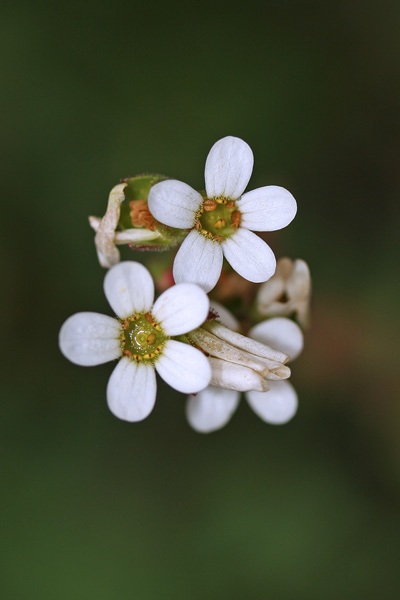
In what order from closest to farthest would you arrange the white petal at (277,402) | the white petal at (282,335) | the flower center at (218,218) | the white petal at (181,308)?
the white petal at (181,308), the flower center at (218,218), the white petal at (282,335), the white petal at (277,402)

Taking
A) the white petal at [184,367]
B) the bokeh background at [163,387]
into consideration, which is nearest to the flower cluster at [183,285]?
the white petal at [184,367]

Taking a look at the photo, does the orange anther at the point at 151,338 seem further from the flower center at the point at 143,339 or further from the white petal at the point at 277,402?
the white petal at the point at 277,402

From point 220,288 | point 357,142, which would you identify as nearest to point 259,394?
point 220,288

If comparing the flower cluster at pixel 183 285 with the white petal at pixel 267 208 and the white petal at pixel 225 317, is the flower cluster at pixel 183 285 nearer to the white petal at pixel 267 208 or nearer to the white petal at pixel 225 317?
the white petal at pixel 267 208

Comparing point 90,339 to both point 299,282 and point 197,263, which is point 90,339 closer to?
point 197,263

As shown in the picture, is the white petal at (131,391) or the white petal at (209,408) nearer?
the white petal at (131,391)

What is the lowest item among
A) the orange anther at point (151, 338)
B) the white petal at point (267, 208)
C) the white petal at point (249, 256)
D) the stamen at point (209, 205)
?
the orange anther at point (151, 338)

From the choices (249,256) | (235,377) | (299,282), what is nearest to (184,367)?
(235,377)

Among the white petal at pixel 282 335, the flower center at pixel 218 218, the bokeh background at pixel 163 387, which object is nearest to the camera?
the flower center at pixel 218 218

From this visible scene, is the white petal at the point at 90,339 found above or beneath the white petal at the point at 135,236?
beneath
